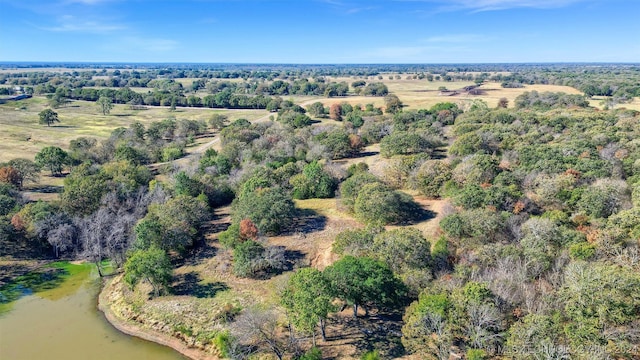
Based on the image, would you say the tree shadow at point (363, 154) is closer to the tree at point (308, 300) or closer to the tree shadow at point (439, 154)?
the tree shadow at point (439, 154)

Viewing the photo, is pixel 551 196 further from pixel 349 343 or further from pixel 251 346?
pixel 251 346

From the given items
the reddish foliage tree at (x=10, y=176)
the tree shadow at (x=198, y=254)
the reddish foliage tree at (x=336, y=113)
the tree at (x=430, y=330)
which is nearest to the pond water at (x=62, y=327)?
the tree shadow at (x=198, y=254)

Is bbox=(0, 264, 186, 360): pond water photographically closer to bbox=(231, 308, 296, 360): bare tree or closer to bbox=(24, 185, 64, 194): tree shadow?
bbox=(231, 308, 296, 360): bare tree

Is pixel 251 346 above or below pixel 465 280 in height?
below

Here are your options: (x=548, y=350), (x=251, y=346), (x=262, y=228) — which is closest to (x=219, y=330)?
(x=251, y=346)

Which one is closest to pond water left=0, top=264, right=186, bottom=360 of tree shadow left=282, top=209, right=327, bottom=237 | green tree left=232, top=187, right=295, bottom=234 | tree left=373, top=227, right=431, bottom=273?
green tree left=232, top=187, right=295, bottom=234

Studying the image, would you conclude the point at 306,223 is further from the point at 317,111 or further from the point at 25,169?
the point at 317,111
